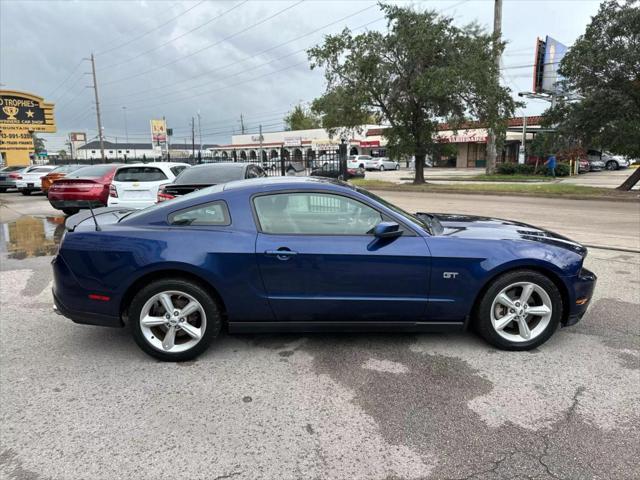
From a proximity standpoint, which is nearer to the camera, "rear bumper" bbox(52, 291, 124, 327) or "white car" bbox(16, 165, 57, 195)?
"rear bumper" bbox(52, 291, 124, 327)

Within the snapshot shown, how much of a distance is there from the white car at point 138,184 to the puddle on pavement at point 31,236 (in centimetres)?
148

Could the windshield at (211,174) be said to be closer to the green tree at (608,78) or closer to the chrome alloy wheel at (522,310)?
the chrome alloy wheel at (522,310)

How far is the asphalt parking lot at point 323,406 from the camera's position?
2555 millimetres

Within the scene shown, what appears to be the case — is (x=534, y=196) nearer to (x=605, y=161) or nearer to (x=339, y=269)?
(x=339, y=269)

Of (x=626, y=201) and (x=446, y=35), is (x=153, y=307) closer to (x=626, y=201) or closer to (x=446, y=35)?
(x=626, y=201)

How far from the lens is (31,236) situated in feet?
32.7

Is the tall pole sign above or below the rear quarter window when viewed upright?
above

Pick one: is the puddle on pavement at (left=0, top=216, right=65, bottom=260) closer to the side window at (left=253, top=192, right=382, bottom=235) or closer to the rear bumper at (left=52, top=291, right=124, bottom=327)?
the rear bumper at (left=52, top=291, right=124, bottom=327)

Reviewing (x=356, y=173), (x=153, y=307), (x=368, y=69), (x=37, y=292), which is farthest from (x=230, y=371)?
(x=356, y=173)

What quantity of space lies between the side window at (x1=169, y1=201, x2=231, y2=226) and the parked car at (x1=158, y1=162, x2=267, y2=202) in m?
4.32

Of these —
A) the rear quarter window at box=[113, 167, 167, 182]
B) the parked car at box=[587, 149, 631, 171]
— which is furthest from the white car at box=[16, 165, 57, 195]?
the parked car at box=[587, 149, 631, 171]

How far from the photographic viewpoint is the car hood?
3873 mm

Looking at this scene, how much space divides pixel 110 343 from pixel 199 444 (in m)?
1.91

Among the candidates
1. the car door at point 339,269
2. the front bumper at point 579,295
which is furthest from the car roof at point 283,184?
the front bumper at point 579,295
